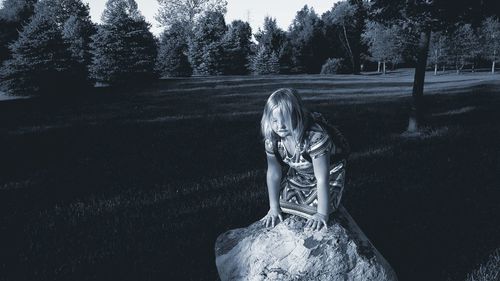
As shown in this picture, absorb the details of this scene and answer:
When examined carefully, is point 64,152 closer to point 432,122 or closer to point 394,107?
point 432,122

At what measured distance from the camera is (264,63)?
4797cm

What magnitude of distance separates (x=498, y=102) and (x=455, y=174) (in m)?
12.6

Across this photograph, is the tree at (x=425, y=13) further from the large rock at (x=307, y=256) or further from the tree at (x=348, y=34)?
the tree at (x=348, y=34)

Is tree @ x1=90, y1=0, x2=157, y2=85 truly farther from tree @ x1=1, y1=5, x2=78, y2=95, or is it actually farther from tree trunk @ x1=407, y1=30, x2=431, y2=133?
tree trunk @ x1=407, y1=30, x2=431, y2=133

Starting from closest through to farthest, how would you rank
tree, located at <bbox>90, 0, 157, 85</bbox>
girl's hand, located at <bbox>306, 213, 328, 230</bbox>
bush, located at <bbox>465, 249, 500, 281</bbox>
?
girl's hand, located at <bbox>306, 213, 328, 230</bbox>
bush, located at <bbox>465, 249, 500, 281</bbox>
tree, located at <bbox>90, 0, 157, 85</bbox>

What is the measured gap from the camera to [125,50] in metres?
30.0

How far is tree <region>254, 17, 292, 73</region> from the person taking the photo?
174ft

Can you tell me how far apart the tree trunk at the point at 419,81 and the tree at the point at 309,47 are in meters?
45.5

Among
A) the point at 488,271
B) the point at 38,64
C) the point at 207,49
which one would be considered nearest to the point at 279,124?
the point at 488,271

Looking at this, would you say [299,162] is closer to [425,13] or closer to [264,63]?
[425,13]

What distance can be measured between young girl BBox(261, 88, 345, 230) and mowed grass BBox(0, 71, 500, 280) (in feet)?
3.95

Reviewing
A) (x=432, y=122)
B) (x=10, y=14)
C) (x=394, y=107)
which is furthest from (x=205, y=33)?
(x=432, y=122)

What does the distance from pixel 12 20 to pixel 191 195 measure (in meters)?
→ 41.9

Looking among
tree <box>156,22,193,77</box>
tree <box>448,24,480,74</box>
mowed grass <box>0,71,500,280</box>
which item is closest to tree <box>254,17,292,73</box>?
tree <box>156,22,193,77</box>
